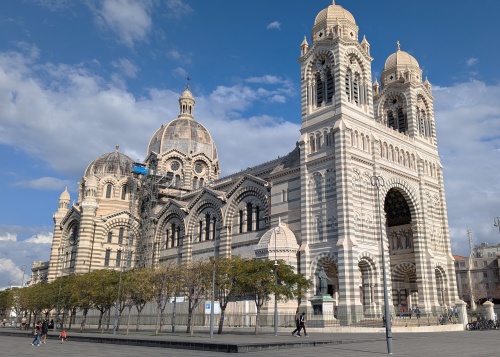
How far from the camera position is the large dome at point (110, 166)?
243 ft

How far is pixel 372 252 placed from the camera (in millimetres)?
42062

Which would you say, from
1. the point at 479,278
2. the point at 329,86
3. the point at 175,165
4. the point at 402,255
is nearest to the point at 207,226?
the point at 175,165

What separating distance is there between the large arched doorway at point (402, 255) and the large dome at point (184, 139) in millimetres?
34997

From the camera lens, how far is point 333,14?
48.7 metres

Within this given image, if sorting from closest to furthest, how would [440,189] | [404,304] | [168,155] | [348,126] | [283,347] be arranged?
[283,347] < [348,126] < [404,304] < [440,189] < [168,155]

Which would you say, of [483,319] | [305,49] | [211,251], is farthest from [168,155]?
[483,319]

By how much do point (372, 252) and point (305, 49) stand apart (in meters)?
22.3

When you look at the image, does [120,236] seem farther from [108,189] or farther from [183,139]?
[183,139]

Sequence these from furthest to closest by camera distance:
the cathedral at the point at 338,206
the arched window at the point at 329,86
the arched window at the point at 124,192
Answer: the arched window at the point at 124,192 → the arched window at the point at 329,86 → the cathedral at the point at 338,206

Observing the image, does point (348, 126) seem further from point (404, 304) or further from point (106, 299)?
point (106, 299)

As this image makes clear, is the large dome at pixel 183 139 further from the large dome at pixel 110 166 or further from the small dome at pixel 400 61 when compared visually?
the small dome at pixel 400 61

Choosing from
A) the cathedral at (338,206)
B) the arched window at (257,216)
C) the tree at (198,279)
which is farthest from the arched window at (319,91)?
the tree at (198,279)

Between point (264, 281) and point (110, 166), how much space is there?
4801 centimetres

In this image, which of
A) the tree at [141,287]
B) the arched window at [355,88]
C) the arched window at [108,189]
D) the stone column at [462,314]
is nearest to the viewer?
the tree at [141,287]
